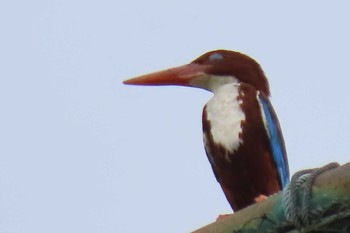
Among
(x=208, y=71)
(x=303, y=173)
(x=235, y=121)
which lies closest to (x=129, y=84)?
(x=208, y=71)

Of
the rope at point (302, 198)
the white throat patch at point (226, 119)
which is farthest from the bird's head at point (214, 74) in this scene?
the rope at point (302, 198)

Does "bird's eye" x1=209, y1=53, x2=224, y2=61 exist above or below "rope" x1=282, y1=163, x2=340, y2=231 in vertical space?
above

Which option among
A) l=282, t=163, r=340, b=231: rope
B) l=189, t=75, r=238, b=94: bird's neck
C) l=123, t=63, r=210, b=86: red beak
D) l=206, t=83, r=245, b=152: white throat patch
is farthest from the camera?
l=123, t=63, r=210, b=86: red beak

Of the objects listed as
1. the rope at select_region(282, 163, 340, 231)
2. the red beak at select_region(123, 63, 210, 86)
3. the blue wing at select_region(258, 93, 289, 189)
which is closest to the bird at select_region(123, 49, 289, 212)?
the blue wing at select_region(258, 93, 289, 189)

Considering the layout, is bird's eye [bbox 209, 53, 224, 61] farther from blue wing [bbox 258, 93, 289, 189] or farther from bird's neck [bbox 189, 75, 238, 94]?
blue wing [bbox 258, 93, 289, 189]

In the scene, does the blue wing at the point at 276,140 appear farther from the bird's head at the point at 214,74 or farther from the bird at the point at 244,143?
the bird's head at the point at 214,74

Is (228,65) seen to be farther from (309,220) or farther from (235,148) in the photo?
(309,220)

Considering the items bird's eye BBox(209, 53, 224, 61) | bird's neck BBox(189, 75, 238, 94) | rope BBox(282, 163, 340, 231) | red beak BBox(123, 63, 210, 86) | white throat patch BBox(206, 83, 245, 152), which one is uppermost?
bird's eye BBox(209, 53, 224, 61)
